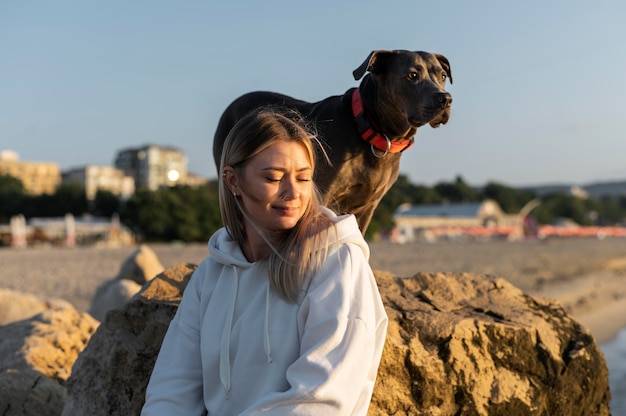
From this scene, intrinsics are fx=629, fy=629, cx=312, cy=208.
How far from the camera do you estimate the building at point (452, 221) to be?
66062 mm

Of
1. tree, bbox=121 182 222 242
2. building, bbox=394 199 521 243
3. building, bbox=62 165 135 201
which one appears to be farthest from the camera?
building, bbox=62 165 135 201

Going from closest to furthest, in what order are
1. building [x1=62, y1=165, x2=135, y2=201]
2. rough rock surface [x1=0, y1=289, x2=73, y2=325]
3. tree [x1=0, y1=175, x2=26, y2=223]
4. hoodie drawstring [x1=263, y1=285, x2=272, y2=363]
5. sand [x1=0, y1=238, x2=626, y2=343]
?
hoodie drawstring [x1=263, y1=285, x2=272, y2=363] < rough rock surface [x1=0, y1=289, x2=73, y2=325] < sand [x1=0, y1=238, x2=626, y2=343] < tree [x1=0, y1=175, x2=26, y2=223] < building [x1=62, y1=165, x2=135, y2=201]

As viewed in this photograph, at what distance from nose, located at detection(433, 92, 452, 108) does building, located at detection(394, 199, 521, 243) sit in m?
57.2

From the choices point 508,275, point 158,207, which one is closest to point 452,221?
point 158,207

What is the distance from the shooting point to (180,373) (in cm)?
240

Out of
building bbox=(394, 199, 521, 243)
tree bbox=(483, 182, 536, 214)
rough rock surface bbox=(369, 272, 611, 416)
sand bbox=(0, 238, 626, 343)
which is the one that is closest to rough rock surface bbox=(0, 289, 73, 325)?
sand bbox=(0, 238, 626, 343)

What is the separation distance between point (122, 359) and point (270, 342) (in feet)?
5.39

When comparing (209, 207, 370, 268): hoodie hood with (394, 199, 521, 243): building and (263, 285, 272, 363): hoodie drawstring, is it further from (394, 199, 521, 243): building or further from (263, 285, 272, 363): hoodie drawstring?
(394, 199, 521, 243): building

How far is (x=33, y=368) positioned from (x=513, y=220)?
9741 cm

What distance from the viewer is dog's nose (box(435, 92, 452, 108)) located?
3.43 m

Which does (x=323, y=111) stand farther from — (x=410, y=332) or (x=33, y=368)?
(x=33, y=368)

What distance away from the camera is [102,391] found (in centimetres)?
348

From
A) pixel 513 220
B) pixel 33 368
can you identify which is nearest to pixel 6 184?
pixel 513 220

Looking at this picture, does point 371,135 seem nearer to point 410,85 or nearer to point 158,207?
point 410,85
